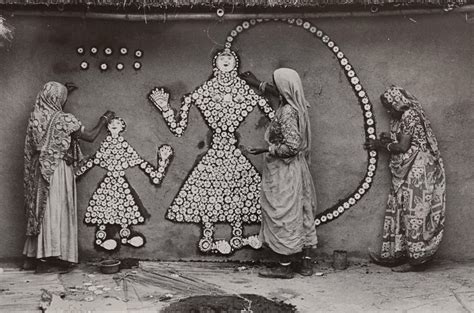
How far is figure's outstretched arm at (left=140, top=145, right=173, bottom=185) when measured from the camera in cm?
730

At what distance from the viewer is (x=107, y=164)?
729 cm

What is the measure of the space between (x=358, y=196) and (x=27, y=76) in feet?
11.5

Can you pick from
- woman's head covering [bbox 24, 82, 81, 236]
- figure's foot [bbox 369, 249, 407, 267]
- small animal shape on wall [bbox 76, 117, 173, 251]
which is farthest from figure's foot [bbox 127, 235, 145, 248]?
figure's foot [bbox 369, 249, 407, 267]

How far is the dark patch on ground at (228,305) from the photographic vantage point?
6.02 meters

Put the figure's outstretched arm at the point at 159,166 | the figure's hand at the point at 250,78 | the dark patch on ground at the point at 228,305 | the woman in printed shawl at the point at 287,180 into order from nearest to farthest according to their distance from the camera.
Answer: the dark patch on ground at the point at 228,305 → the woman in printed shawl at the point at 287,180 → the figure's hand at the point at 250,78 → the figure's outstretched arm at the point at 159,166

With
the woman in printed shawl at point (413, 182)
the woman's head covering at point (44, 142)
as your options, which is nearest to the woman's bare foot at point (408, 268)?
the woman in printed shawl at point (413, 182)

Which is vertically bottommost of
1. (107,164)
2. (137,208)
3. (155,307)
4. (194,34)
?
(155,307)

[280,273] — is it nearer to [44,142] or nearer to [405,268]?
[405,268]

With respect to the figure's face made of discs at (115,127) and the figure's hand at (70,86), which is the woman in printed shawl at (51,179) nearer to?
the figure's hand at (70,86)

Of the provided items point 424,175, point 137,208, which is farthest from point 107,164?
point 424,175

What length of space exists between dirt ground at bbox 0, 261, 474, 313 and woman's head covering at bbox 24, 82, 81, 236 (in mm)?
695

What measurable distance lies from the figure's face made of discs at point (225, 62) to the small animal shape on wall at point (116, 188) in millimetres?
959

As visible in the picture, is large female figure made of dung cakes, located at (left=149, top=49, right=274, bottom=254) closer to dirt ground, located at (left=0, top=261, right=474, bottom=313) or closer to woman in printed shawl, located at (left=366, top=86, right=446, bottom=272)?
dirt ground, located at (left=0, top=261, right=474, bottom=313)

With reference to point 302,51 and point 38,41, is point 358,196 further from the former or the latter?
point 38,41
